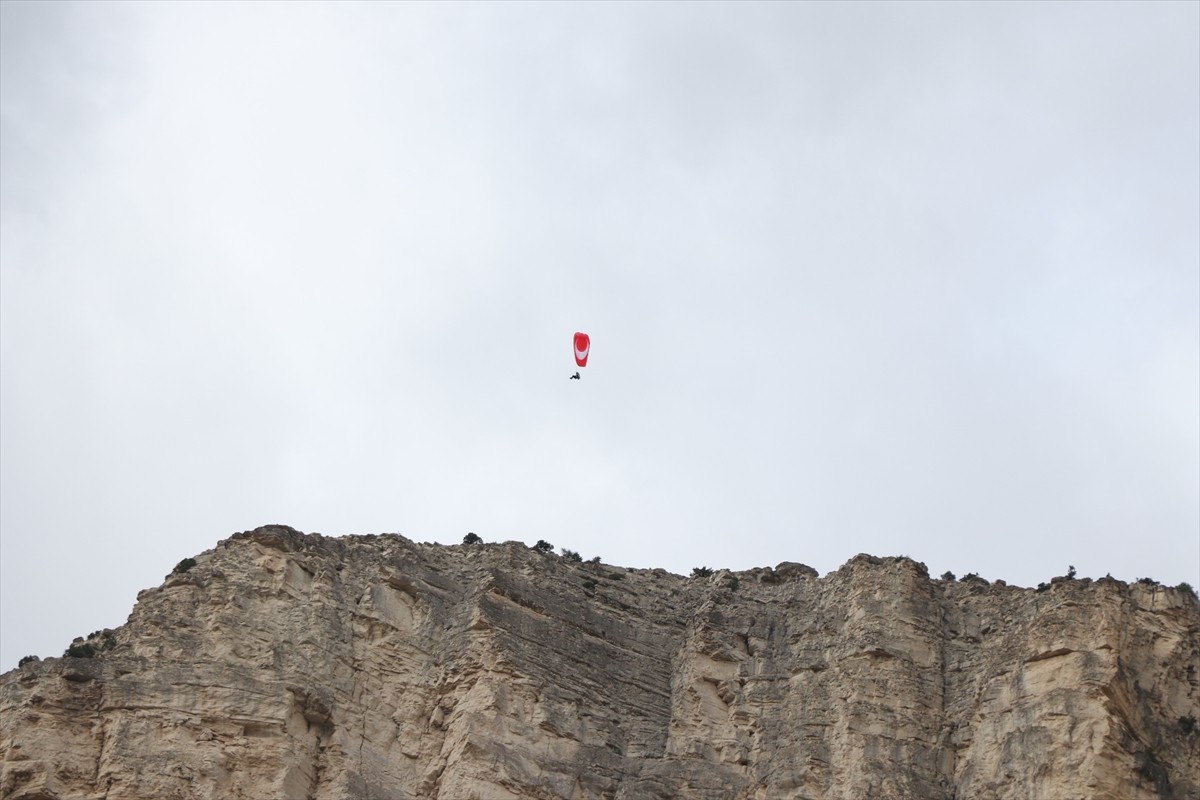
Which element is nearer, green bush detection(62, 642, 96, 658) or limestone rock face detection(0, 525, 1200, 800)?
limestone rock face detection(0, 525, 1200, 800)

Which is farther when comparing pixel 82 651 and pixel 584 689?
pixel 584 689

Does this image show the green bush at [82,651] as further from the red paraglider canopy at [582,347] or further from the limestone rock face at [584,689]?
the red paraglider canopy at [582,347]

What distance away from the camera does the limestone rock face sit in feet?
174

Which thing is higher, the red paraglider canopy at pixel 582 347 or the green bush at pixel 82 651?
the red paraglider canopy at pixel 582 347

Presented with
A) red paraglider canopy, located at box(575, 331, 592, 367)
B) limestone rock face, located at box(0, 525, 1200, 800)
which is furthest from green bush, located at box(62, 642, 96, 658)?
red paraglider canopy, located at box(575, 331, 592, 367)

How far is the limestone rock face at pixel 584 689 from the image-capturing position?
174 ft

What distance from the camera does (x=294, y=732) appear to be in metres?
54.8

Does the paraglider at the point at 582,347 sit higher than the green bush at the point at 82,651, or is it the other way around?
the paraglider at the point at 582,347

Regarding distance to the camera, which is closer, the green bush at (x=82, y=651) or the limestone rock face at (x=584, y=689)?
the limestone rock face at (x=584, y=689)

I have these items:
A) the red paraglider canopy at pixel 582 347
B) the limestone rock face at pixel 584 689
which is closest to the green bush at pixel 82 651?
the limestone rock face at pixel 584 689

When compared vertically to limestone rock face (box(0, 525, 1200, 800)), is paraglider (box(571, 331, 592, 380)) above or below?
above

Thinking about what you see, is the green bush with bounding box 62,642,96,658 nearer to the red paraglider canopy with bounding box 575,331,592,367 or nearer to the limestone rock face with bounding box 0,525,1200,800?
the limestone rock face with bounding box 0,525,1200,800

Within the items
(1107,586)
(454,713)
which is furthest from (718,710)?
(1107,586)

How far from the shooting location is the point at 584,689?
58000 millimetres
